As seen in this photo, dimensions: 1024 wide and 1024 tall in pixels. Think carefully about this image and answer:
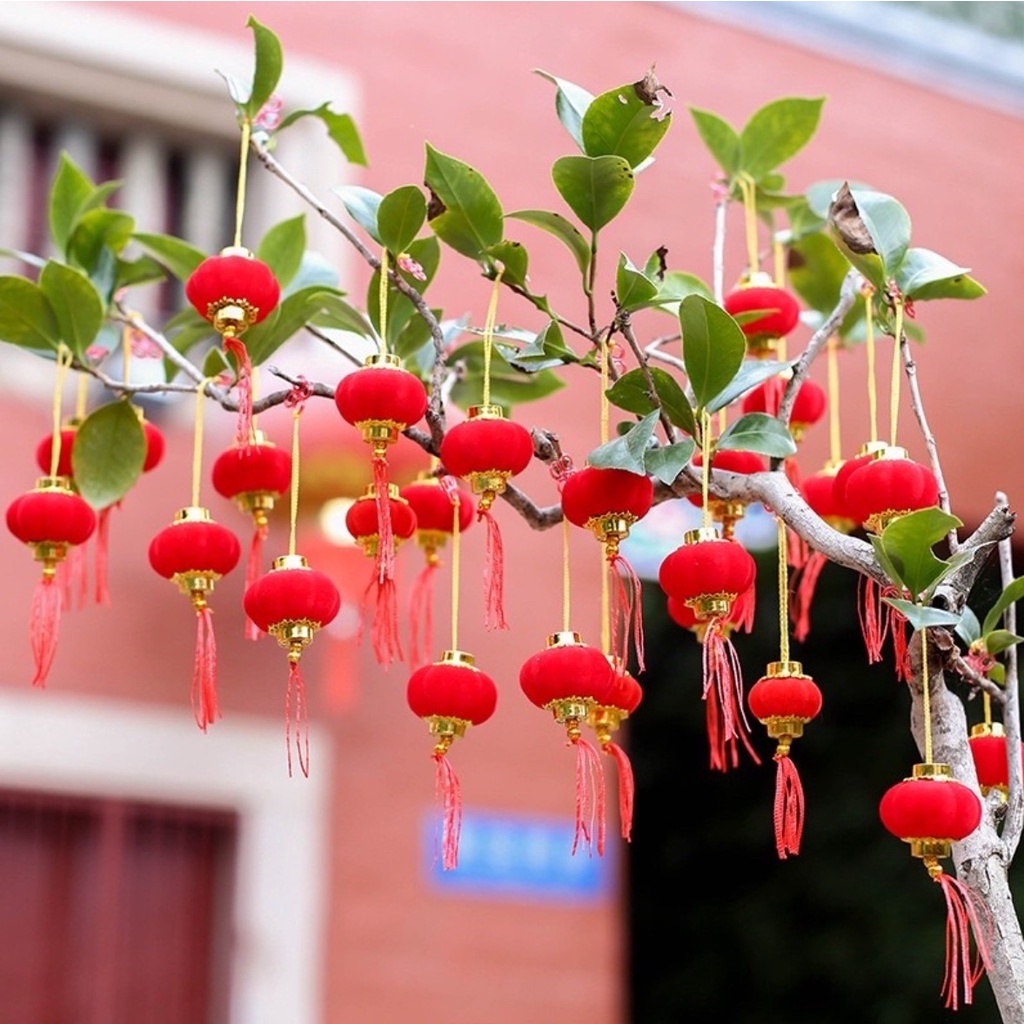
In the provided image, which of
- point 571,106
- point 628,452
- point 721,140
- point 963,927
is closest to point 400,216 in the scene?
point 571,106

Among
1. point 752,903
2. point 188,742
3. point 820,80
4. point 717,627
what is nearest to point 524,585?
point 188,742

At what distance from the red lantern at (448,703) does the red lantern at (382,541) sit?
34mm

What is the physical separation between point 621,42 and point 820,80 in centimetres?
53

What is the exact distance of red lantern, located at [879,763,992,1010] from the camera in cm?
110

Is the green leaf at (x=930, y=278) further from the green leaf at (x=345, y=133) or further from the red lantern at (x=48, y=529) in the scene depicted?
the red lantern at (x=48, y=529)

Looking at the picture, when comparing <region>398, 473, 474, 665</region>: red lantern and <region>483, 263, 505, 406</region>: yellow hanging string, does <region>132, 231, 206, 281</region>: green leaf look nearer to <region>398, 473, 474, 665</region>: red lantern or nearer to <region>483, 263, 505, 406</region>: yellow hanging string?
<region>398, 473, 474, 665</region>: red lantern

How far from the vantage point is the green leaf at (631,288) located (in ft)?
4.07

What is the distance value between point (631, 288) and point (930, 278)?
0.21 meters

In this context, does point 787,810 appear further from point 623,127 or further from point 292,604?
point 623,127

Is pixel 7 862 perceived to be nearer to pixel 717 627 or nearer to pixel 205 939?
pixel 205 939

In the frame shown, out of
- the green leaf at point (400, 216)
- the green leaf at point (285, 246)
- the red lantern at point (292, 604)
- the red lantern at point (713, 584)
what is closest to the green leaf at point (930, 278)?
the red lantern at point (713, 584)

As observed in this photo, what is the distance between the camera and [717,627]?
3.90ft

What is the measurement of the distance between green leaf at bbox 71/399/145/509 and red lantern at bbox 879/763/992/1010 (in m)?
0.73

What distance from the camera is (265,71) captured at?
1.44 meters
